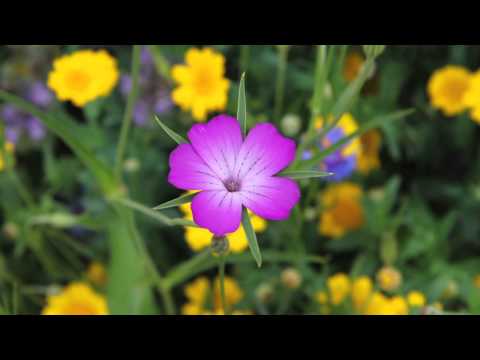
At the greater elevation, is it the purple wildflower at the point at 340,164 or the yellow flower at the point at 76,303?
the purple wildflower at the point at 340,164

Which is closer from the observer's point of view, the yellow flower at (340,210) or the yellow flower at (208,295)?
the yellow flower at (208,295)

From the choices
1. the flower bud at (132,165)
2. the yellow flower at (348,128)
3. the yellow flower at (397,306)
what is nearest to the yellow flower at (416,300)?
the yellow flower at (397,306)

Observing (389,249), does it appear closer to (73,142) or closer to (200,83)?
(200,83)

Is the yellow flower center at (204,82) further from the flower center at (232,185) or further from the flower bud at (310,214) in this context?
the flower center at (232,185)

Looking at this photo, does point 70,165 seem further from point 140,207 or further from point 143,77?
point 140,207

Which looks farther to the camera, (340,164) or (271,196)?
(340,164)

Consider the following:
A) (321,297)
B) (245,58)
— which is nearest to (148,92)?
(245,58)

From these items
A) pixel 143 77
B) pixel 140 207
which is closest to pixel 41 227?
pixel 143 77
